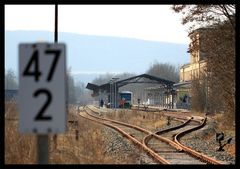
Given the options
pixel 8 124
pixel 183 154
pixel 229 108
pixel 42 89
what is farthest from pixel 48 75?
pixel 229 108

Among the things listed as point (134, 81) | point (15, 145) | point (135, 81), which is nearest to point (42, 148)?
point (15, 145)

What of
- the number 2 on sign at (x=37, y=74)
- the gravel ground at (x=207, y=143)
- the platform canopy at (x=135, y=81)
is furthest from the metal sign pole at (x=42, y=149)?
the platform canopy at (x=135, y=81)

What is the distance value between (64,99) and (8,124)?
663 cm

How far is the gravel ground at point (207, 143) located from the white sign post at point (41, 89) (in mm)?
11240

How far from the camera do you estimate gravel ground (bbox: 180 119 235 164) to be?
1586 centimetres

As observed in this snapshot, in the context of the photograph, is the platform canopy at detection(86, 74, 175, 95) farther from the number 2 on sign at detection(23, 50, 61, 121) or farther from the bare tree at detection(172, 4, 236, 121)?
the number 2 on sign at detection(23, 50, 61, 121)

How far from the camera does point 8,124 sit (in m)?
10.1

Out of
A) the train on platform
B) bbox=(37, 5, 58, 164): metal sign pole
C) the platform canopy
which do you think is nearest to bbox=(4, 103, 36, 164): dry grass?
bbox=(37, 5, 58, 164): metal sign pole

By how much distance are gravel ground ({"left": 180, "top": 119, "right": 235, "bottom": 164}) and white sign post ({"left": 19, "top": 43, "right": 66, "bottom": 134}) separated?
11.2 m

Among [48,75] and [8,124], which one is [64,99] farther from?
[8,124]

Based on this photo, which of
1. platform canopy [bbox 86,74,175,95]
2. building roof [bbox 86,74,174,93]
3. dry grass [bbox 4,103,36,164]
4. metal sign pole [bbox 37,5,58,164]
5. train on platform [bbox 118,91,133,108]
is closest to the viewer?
metal sign pole [bbox 37,5,58,164]

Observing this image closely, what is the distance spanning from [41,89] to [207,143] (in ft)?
61.3

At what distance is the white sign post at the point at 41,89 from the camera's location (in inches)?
148
